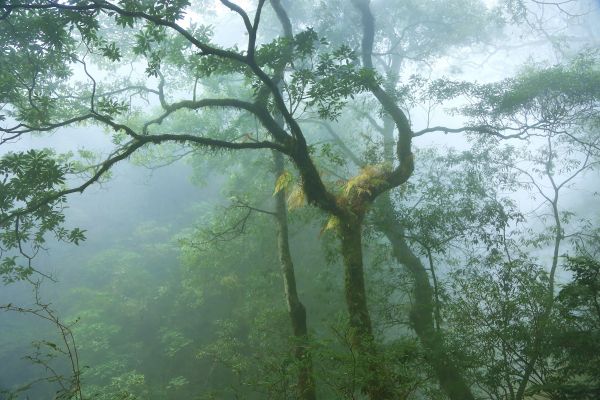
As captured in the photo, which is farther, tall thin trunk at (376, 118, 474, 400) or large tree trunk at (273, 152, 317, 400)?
tall thin trunk at (376, 118, 474, 400)

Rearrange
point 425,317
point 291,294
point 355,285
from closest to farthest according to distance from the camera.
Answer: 1. point 355,285
2. point 291,294
3. point 425,317

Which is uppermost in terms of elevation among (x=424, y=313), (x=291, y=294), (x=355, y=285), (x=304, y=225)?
(x=304, y=225)

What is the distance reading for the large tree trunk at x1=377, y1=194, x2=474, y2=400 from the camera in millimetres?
6824

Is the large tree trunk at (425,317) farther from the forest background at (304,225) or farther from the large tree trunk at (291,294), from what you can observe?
the large tree trunk at (291,294)

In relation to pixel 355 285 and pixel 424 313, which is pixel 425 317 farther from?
pixel 355 285

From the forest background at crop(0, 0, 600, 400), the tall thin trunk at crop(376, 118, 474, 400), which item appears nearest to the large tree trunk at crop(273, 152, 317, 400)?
the forest background at crop(0, 0, 600, 400)

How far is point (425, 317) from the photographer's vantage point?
27.1 ft

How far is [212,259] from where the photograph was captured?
40.7 ft

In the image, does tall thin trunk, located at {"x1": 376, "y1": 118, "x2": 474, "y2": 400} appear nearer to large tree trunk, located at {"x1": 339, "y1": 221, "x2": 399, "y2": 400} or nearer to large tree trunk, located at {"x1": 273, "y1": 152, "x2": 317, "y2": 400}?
large tree trunk, located at {"x1": 339, "y1": 221, "x2": 399, "y2": 400}

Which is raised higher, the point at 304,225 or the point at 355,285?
the point at 304,225

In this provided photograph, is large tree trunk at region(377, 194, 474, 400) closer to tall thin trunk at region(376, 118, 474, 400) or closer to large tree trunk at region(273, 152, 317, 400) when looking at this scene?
tall thin trunk at region(376, 118, 474, 400)

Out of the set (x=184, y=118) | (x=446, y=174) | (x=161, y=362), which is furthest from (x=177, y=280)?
(x=446, y=174)

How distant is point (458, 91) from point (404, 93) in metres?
1.36

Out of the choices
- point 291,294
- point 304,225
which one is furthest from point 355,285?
point 304,225
